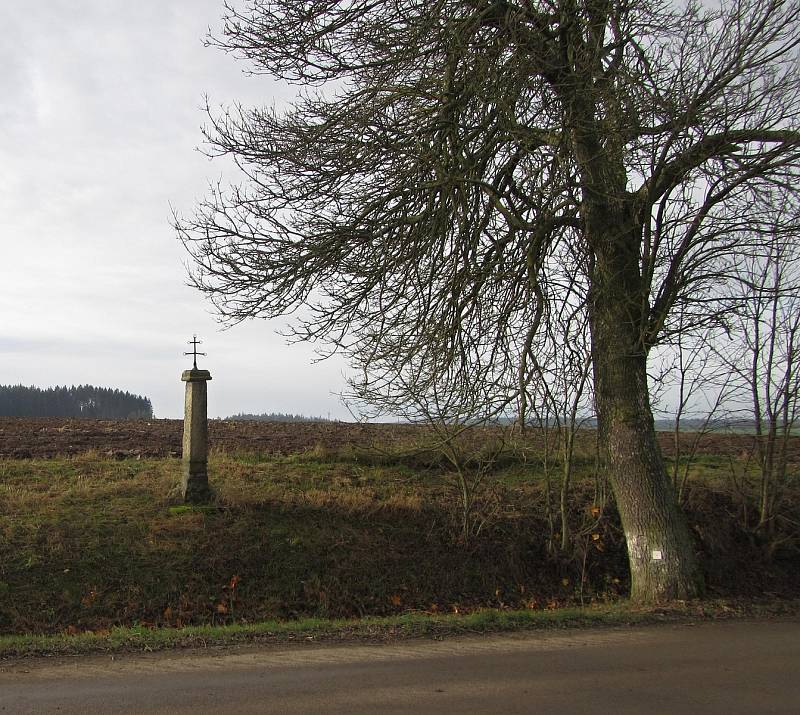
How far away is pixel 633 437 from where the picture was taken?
9.04m

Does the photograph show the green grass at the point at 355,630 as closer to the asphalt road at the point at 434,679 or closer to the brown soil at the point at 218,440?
the asphalt road at the point at 434,679

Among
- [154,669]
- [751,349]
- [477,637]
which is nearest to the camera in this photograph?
[154,669]

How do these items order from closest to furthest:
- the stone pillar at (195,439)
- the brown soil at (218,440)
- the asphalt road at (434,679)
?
1. the asphalt road at (434,679)
2. the stone pillar at (195,439)
3. the brown soil at (218,440)

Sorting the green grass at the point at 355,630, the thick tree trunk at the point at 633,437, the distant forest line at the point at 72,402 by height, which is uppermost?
the distant forest line at the point at 72,402

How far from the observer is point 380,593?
10.0 metres

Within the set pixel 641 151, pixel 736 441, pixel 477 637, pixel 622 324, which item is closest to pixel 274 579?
pixel 477 637

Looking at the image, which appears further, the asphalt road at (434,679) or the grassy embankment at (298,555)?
the grassy embankment at (298,555)

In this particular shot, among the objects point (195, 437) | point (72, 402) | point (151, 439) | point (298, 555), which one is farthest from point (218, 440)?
point (72, 402)

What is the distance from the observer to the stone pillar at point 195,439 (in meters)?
11.7

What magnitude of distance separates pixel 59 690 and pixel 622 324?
7367 millimetres

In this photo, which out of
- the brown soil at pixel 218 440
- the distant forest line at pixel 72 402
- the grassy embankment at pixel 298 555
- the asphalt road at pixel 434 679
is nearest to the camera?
the asphalt road at pixel 434 679

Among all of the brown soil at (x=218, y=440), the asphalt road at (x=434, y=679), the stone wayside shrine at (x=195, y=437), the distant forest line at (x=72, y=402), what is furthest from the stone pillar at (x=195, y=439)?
the distant forest line at (x=72, y=402)

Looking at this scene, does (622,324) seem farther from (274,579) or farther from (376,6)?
(274,579)

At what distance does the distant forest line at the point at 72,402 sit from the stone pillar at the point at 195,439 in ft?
202
